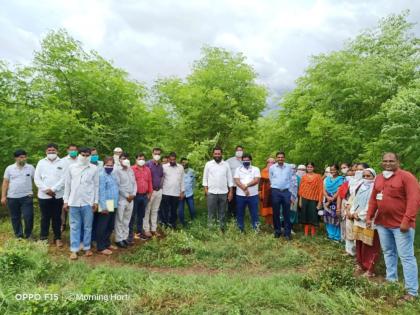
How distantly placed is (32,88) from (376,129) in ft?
30.8

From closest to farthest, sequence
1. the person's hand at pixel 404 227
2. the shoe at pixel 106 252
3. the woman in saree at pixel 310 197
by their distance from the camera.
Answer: the person's hand at pixel 404 227
the shoe at pixel 106 252
the woman in saree at pixel 310 197

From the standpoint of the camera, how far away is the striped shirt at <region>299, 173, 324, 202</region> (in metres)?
8.09

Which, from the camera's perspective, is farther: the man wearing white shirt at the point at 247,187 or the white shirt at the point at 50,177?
the man wearing white shirt at the point at 247,187

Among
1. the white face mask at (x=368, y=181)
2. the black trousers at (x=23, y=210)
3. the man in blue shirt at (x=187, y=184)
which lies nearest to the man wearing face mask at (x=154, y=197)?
the man in blue shirt at (x=187, y=184)

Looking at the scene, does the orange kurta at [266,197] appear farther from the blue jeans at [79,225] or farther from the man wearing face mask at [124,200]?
the blue jeans at [79,225]

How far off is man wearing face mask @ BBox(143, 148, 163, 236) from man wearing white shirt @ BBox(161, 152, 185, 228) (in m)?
0.22

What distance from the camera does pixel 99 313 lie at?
3.97 m

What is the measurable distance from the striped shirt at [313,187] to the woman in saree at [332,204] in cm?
16

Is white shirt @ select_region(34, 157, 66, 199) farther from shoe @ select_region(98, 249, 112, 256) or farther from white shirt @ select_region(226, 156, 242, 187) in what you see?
white shirt @ select_region(226, 156, 242, 187)

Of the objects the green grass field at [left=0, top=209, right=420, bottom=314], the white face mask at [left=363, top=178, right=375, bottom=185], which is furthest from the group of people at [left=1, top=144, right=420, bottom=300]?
the green grass field at [left=0, top=209, right=420, bottom=314]

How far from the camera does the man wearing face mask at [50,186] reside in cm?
690

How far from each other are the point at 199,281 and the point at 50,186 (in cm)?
379

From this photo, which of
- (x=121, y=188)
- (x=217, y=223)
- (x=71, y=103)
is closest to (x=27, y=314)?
(x=121, y=188)

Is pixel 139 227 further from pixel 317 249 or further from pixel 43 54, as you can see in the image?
pixel 43 54
